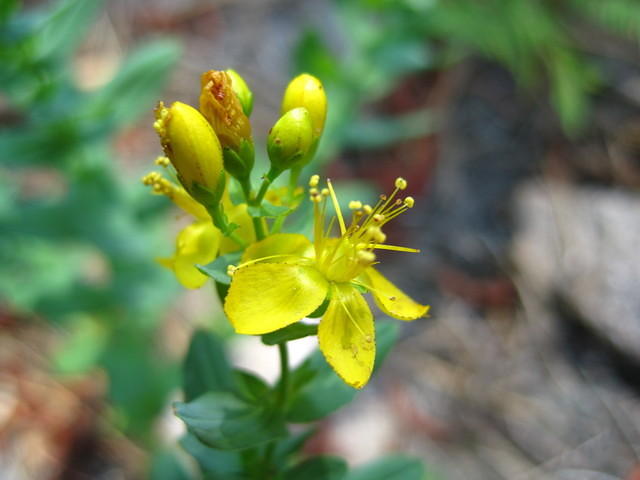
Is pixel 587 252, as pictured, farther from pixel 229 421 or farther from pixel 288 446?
pixel 229 421

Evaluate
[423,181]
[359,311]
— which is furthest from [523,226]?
[359,311]

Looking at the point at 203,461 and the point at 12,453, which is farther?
the point at 12,453

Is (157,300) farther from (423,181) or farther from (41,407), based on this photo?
(423,181)

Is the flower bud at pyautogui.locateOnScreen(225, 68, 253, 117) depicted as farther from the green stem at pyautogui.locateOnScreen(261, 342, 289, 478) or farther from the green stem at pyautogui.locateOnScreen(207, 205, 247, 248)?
the green stem at pyautogui.locateOnScreen(261, 342, 289, 478)

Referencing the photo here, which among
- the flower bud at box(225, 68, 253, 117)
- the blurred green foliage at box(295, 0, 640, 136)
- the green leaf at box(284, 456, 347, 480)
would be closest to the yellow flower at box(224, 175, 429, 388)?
the flower bud at box(225, 68, 253, 117)

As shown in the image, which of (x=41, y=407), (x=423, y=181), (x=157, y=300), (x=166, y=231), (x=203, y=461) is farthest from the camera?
(x=423, y=181)

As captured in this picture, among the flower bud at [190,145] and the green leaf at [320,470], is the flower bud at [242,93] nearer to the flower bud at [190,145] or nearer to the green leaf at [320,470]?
the flower bud at [190,145]
